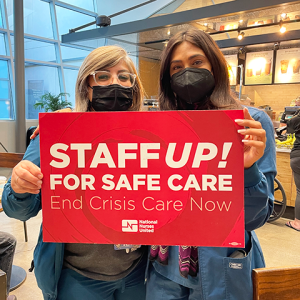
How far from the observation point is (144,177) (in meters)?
0.86

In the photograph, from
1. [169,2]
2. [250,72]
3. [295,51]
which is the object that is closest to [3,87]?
[169,2]

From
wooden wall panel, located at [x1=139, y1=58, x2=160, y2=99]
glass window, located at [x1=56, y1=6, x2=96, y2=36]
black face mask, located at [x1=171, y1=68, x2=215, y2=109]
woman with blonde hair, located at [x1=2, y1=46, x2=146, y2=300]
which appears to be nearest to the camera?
woman with blonde hair, located at [x1=2, y1=46, x2=146, y2=300]

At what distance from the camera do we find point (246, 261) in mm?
1026

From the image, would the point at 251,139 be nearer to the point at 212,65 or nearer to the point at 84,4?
the point at 212,65

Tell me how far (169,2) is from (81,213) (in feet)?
25.9

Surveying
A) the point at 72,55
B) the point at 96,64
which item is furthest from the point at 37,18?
the point at 96,64

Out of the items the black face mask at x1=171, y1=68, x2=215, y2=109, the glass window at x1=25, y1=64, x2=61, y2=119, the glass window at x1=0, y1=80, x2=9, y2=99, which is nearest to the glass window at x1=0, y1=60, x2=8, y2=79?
the glass window at x1=0, y1=80, x2=9, y2=99

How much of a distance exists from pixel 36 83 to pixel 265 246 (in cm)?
957

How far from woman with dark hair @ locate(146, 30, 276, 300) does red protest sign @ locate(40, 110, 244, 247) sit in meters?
0.10

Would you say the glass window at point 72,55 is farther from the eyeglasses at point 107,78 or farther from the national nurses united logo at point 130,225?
the national nurses united logo at point 130,225

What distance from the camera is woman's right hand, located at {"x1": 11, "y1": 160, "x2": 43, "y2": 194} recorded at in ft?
2.86

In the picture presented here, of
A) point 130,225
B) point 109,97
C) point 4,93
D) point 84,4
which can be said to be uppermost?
point 84,4

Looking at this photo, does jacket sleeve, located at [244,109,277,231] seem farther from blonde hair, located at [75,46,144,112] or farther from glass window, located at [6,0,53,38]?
glass window, located at [6,0,53,38]

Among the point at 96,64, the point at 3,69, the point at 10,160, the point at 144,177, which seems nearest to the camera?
the point at 144,177
